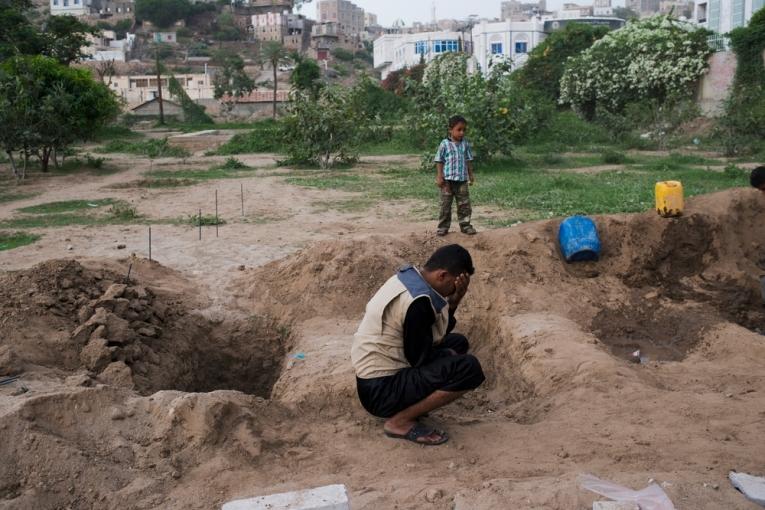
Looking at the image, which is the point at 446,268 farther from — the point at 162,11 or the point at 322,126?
the point at 162,11

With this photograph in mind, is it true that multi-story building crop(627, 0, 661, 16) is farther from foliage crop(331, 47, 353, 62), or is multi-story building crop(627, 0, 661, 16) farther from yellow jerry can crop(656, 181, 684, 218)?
yellow jerry can crop(656, 181, 684, 218)

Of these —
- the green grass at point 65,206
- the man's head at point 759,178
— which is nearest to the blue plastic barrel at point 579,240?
the man's head at point 759,178

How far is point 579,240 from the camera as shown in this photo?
7621 millimetres

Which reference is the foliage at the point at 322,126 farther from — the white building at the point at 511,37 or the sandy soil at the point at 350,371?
the white building at the point at 511,37

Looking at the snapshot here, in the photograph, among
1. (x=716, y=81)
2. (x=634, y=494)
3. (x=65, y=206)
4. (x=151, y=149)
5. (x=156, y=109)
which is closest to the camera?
(x=634, y=494)

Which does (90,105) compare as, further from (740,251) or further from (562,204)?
(740,251)

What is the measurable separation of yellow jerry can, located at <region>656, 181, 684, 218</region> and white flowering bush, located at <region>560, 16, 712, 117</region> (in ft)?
69.9

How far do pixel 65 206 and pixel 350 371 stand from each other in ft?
32.6

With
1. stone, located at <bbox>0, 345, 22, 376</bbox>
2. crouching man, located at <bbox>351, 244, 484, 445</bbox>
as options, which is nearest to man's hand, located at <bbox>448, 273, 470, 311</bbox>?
crouching man, located at <bbox>351, 244, 484, 445</bbox>

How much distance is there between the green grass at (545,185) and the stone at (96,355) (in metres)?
6.35

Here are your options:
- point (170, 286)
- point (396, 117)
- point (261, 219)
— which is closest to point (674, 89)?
point (396, 117)

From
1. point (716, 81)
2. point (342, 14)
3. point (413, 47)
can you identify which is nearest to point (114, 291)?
point (716, 81)

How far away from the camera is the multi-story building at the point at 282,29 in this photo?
102 m

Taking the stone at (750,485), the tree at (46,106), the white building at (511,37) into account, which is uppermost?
the white building at (511,37)
